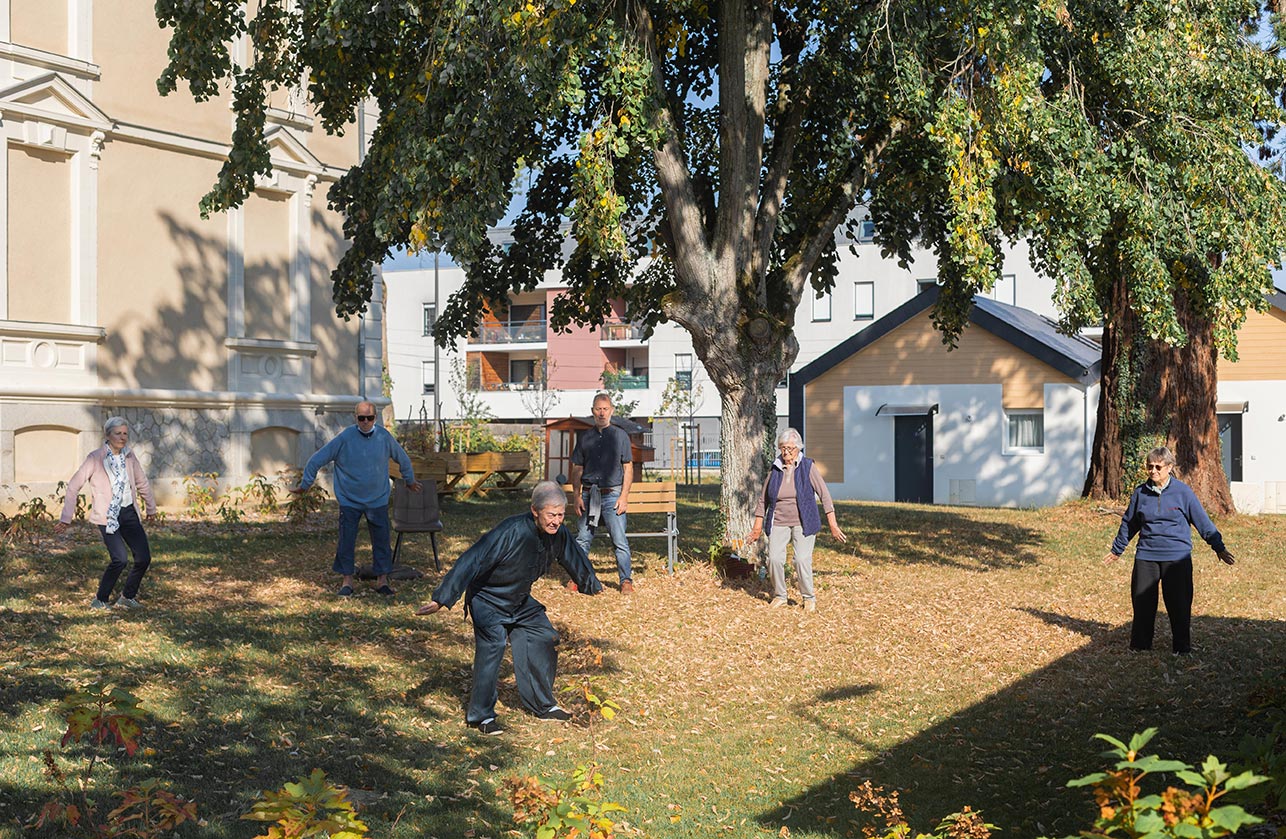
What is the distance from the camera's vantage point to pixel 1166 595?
10.5 metres

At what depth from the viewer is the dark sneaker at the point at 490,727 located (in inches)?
317

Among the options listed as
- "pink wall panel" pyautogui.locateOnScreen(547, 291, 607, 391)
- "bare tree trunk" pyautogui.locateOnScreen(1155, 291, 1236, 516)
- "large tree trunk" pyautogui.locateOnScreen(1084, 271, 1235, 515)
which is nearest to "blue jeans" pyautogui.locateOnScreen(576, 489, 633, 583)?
"large tree trunk" pyautogui.locateOnScreen(1084, 271, 1235, 515)

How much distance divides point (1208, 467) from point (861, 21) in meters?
11.6

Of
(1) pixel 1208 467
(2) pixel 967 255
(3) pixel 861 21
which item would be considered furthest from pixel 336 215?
(1) pixel 1208 467

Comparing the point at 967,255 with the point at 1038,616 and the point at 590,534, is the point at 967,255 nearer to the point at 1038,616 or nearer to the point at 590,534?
the point at 1038,616

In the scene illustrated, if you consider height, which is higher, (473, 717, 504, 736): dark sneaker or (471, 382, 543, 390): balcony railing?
(471, 382, 543, 390): balcony railing

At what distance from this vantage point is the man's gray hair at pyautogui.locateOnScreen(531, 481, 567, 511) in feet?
26.3

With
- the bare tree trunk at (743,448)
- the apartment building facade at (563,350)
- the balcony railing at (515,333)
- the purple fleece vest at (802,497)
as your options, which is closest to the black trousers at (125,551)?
the purple fleece vest at (802,497)

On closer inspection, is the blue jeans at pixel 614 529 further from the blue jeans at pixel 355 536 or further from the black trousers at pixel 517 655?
the black trousers at pixel 517 655

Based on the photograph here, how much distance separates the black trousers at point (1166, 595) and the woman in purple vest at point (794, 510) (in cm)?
281

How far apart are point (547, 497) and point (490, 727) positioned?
1.49 meters

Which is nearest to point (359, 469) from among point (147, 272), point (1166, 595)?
point (1166, 595)

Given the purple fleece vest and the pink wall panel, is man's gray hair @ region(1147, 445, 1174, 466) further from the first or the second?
the pink wall panel

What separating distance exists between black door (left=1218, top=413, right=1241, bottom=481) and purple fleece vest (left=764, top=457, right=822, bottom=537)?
21.5 metres
